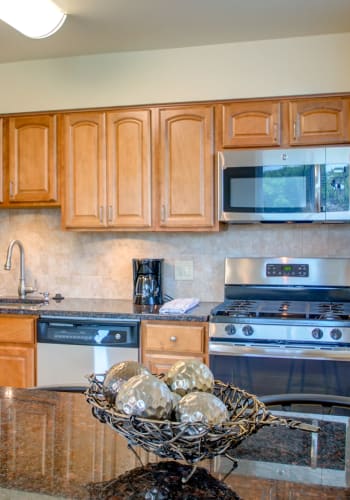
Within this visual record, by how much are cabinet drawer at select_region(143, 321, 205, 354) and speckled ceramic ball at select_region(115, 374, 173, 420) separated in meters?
1.96

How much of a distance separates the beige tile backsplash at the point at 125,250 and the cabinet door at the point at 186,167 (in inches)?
12.7

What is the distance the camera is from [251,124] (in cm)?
302

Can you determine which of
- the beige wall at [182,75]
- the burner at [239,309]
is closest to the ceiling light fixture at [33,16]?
the beige wall at [182,75]

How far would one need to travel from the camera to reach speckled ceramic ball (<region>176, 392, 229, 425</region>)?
789 millimetres

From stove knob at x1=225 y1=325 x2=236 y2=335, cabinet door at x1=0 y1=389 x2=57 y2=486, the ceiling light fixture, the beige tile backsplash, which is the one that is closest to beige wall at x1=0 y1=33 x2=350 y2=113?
the ceiling light fixture

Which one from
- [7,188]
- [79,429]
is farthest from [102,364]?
[79,429]

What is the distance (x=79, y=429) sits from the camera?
1.10m

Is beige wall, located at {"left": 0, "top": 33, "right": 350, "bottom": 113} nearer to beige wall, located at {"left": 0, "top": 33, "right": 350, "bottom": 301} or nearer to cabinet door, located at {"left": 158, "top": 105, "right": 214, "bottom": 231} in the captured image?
beige wall, located at {"left": 0, "top": 33, "right": 350, "bottom": 301}

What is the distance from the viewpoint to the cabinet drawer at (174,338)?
9.10 ft

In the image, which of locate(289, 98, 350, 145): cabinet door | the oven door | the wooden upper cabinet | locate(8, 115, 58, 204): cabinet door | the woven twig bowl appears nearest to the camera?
the woven twig bowl

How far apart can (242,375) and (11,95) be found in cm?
236

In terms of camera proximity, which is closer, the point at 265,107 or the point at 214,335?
the point at 214,335

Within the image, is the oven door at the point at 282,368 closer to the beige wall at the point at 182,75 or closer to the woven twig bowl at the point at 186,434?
the beige wall at the point at 182,75

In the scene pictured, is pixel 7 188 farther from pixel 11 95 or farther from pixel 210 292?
pixel 210 292
